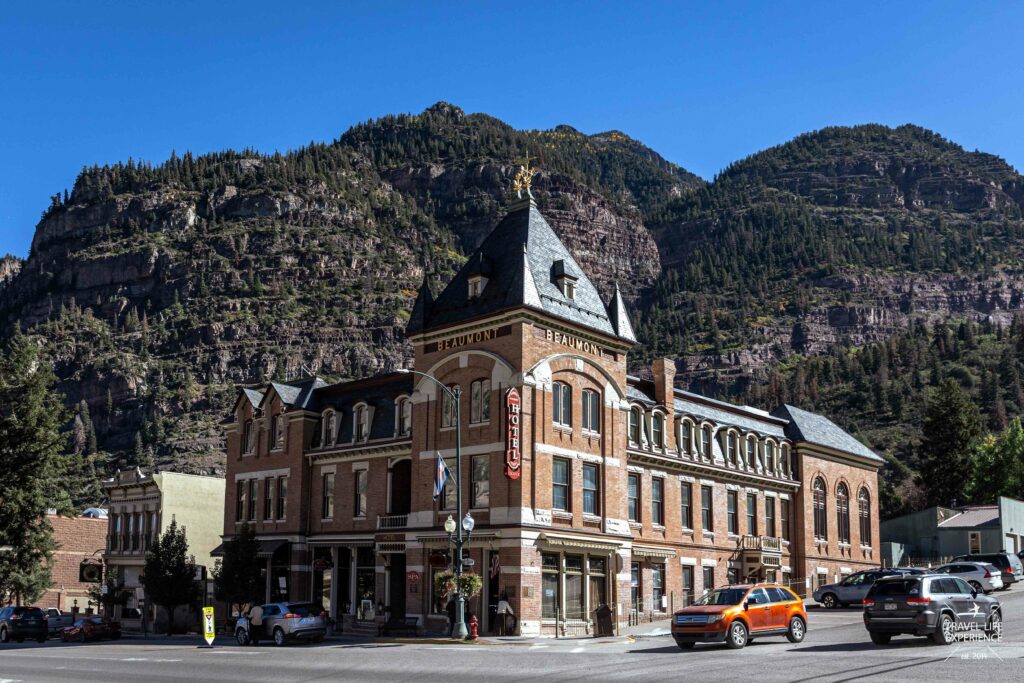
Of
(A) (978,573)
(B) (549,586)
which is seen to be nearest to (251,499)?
(B) (549,586)

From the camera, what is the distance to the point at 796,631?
32188 millimetres

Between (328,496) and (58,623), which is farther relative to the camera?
(58,623)

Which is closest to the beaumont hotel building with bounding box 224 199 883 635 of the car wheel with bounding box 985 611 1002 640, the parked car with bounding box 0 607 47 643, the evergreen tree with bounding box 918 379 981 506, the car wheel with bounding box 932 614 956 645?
the parked car with bounding box 0 607 47 643

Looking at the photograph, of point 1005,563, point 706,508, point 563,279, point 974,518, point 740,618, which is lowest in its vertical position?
point 740,618

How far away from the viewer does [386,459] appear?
53.6 meters

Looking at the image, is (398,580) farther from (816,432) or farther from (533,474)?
(816,432)

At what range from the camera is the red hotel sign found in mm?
43500

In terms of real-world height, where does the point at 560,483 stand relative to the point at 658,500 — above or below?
above

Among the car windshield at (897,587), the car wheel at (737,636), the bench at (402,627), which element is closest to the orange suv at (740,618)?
the car wheel at (737,636)

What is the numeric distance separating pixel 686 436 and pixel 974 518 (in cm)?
2854

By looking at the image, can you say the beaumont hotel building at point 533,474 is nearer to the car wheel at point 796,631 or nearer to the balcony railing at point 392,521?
the balcony railing at point 392,521

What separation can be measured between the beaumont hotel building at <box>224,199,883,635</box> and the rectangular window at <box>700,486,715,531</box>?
0.09 metres

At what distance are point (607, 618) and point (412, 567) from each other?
9664 mm

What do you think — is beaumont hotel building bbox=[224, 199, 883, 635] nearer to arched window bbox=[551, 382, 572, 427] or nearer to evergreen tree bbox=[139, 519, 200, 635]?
arched window bbox=[551, 382, 572, 427]
